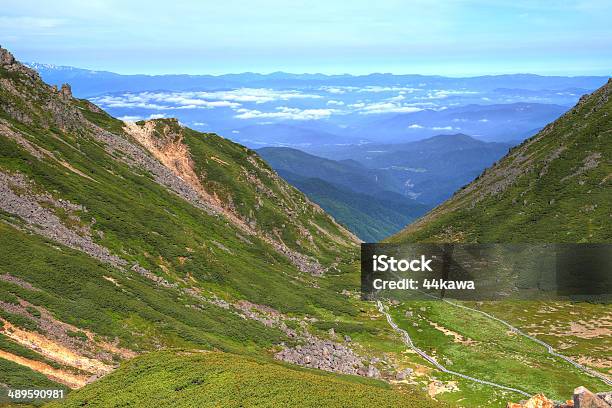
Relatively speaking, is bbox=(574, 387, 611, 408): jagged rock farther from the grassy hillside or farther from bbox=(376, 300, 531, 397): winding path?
bbox=(376, 300, 531, 397): winding path

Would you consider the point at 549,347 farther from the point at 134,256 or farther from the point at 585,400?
the point at 134,256

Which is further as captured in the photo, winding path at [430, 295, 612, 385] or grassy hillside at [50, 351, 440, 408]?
winding path at [430, 295, 612, 385]

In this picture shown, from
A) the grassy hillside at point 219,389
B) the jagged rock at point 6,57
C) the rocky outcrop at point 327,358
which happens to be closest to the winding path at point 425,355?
the rocky outcrop at point 327,358

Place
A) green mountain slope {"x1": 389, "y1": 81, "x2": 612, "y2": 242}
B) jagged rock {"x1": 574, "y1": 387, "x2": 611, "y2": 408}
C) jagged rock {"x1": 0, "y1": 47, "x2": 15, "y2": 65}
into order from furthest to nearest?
1. green mountain slope {"x1": 389, "y1": 81, "x2": 612, "y2": 242}
2. jagged rock {"x1": 0, "y1": 47, "x2": 15, "y2": 65}
3. jagged rock {"x1": 574, "y1": 387, "x2": 611, "y2": 408}

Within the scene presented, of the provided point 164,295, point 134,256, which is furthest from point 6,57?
point 164,295

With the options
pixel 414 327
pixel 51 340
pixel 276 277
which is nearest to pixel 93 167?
pixel 276 277

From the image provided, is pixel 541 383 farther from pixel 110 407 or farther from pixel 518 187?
pixel 518 187

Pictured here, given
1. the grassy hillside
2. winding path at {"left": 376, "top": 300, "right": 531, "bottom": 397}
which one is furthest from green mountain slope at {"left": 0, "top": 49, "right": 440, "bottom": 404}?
the grassy hillside
